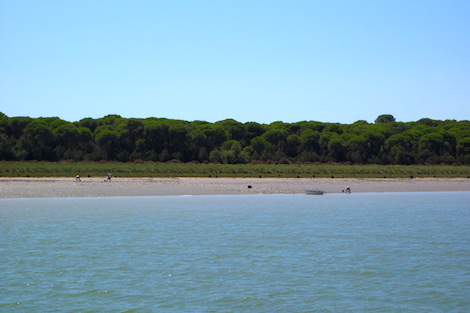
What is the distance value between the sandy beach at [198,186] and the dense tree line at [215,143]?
3468 centimetres

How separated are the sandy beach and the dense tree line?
3468 centimetres

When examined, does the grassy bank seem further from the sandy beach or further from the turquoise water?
the turquoise water

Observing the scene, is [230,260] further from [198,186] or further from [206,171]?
[206,171]

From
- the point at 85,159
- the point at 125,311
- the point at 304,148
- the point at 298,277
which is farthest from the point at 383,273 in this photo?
the point at 304,148

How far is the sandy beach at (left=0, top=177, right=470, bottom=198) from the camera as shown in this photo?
54750mm

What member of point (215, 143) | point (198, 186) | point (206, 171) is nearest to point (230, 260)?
point (198, 186)

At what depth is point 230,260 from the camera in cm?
2303

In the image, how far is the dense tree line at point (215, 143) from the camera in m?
109

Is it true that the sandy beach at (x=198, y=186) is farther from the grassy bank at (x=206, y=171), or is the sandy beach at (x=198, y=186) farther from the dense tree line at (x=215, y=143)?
the dense tree line at (x=215, y=143)

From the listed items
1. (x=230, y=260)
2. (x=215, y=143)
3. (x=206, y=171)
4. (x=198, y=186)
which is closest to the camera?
(x=230, y=260)

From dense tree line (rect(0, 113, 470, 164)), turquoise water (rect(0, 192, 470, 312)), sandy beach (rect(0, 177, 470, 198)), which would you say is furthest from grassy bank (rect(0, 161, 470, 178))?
turquoise water (rect(0, 192, 470, 312))

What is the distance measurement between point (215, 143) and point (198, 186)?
55534 mm

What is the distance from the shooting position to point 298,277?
2000 cm

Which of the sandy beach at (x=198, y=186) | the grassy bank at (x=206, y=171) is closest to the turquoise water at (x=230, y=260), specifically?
the sandy beach at (x=198, y=186)
